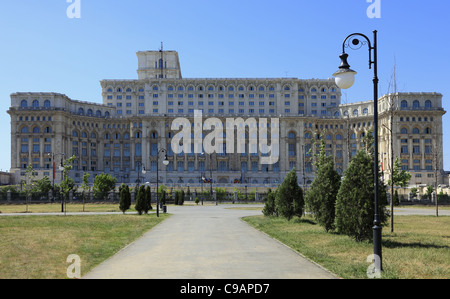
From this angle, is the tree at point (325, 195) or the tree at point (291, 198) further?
the tree at point (291, 198)

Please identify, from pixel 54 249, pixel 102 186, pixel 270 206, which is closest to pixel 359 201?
pixel 54 249

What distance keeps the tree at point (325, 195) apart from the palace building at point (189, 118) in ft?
305

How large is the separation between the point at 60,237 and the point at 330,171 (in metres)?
14.6

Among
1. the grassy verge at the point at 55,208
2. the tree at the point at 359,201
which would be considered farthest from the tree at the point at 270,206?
the grassy verge at the point at 55,208

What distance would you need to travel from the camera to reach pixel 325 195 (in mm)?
23656

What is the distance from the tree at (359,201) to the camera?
18.0 meters

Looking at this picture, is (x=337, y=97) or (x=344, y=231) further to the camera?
(x=337, y=97)

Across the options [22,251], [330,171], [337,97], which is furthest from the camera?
[337,97]

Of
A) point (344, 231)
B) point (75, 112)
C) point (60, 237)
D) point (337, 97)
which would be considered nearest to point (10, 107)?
point (75, 112)

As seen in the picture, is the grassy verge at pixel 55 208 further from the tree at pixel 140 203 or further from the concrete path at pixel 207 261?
the concrete path at pixel 207 261

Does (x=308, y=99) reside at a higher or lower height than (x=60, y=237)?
higher

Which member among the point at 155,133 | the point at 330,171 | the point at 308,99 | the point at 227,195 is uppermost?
the point at 308,99

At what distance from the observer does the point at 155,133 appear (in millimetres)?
126188

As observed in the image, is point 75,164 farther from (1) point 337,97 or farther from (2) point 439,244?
(2) point 439,244
